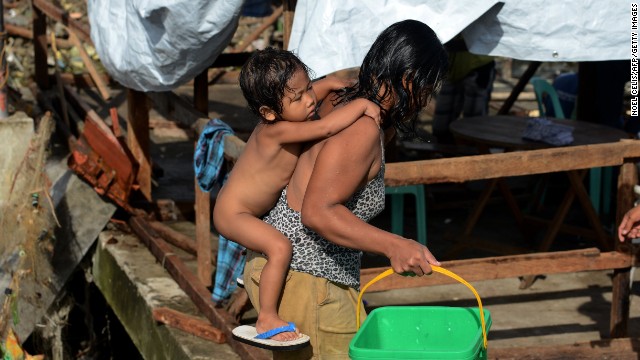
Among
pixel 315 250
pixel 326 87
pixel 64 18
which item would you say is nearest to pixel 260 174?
pixel 315 250

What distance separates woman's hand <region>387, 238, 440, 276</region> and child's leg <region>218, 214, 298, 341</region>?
43 centimetres

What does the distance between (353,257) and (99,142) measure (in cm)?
371

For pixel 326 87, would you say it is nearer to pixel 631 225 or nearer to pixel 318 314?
pixel 318 314

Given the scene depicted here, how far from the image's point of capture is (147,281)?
5.84m

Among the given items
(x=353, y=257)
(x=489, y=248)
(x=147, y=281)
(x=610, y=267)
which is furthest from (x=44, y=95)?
(x=353, y=257)

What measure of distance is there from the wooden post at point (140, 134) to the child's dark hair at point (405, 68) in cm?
404

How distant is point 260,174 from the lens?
3111 millimetres

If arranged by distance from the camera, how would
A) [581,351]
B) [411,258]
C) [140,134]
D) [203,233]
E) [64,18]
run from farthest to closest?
[64,18] < [140,134] < [203,233] < [581,351] < [411,258]

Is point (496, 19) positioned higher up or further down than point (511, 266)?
higher up

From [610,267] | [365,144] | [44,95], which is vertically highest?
[365,144]

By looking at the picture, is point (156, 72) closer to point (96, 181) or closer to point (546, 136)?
point (96, 181)

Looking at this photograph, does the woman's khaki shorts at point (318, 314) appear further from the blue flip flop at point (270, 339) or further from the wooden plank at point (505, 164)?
the wooden plank at point (505, 164)

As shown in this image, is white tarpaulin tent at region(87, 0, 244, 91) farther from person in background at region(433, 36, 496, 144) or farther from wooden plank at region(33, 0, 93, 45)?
person in background at region(433, 36, 496, 144)

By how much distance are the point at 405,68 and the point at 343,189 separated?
1.23 feet
